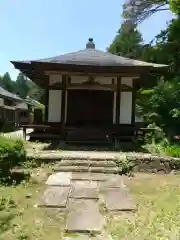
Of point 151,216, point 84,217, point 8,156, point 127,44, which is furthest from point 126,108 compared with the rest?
point 127,44

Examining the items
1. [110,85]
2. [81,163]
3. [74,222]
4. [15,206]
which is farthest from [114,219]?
[110,85]

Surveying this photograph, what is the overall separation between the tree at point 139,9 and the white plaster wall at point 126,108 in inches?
441

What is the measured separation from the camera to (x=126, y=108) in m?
14.9

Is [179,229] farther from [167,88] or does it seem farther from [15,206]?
[167,88]

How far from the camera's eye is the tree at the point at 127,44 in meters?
27.8

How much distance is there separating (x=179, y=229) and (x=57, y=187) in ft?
9.05

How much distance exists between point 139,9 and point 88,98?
12.3m

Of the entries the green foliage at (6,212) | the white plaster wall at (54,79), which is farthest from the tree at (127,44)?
the green foliage at (6,212)

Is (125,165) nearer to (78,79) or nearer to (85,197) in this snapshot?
(85,197)

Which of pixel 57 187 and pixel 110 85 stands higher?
pixel 110 85

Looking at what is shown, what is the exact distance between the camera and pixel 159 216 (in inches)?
187

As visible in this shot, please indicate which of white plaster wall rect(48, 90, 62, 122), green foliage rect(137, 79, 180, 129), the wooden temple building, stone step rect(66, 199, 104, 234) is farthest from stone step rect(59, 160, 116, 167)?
green foliage rect(137, 79, 180, 129)

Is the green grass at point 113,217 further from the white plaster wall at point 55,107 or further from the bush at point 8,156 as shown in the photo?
the white plaster wall at point 55,107

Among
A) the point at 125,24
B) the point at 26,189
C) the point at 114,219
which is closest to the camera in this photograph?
the point at 114,219
